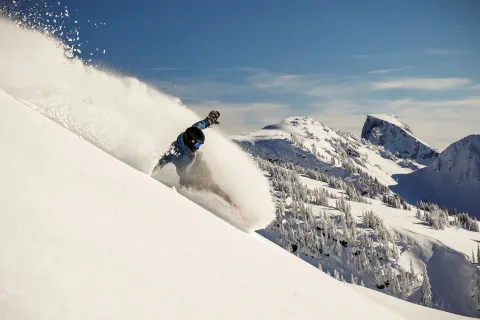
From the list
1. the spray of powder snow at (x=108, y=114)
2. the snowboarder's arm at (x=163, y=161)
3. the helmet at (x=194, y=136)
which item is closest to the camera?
the helmet at (x=194, y=136)

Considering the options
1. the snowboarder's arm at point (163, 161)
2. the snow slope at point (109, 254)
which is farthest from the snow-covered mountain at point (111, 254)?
the snowboarder's arm at point (163, 161)

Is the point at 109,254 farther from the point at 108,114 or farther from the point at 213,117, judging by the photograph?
the point at 108,114

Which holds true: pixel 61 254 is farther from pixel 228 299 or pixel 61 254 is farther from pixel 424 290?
pixel 424 290

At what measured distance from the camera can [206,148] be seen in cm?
1329

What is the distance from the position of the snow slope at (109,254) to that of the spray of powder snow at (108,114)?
521 centimetres

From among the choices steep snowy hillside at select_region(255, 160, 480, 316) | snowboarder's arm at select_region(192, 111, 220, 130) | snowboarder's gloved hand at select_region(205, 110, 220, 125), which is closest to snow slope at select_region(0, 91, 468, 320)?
snowboarder's arm at select_region(192, 111, 220, 130)

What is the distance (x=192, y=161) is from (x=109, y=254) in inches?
346

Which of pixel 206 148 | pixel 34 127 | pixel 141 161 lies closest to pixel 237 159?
pixel 206 148

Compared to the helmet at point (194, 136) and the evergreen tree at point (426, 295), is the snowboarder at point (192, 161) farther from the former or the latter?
the evergreen tree at point (426, 295)

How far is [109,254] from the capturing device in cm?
333

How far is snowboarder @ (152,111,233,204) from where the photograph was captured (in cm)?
1154

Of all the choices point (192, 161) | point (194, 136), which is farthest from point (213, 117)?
point (192, 161)

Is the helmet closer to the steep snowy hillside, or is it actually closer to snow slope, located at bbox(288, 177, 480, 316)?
the steep snowy hillside

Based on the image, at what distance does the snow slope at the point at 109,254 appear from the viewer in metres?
2.50
